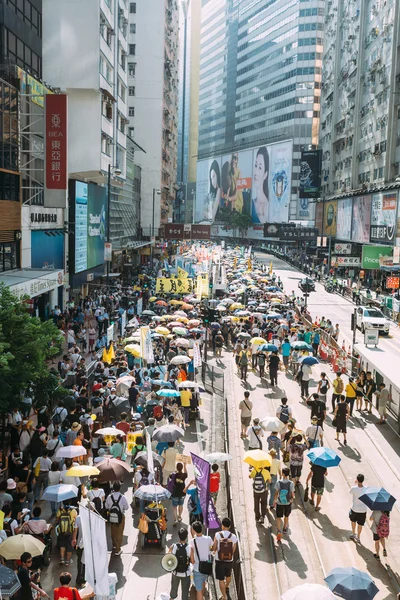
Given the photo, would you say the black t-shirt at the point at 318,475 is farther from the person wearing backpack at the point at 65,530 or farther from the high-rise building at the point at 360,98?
the high-rise building at the point at 360,98

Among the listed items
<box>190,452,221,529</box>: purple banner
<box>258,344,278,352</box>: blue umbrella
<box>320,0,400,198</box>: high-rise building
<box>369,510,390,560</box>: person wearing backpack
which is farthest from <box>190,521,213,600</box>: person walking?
<box>320,0,400,198</box>: high-rise building

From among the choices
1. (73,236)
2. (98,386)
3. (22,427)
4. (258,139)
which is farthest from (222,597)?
(258,139)

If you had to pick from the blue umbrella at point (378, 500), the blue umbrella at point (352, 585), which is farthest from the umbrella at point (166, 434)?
the blue umbrella at point (352, 585)

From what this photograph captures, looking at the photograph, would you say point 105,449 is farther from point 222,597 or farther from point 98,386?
point 222,597

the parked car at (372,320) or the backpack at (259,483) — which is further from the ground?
the backpack at (259,483)

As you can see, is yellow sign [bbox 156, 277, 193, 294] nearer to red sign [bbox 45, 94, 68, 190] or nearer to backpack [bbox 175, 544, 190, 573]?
red sign [bbox 45, 94, 68, 190]

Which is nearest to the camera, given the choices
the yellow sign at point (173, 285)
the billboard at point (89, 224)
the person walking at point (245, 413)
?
the person walking at point (245, 413)

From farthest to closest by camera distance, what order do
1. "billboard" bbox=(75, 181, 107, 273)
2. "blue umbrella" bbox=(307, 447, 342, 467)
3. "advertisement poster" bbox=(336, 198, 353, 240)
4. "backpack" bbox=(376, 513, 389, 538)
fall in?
"advertisement poster" bbox=(336, 198, 353, 240), "billboard" bbox=(75, 181, 107, 273), "blue umbrella" bbox=(307, 447, 342, 467), "backpack" bbox=(376, 513, 389, 538)
